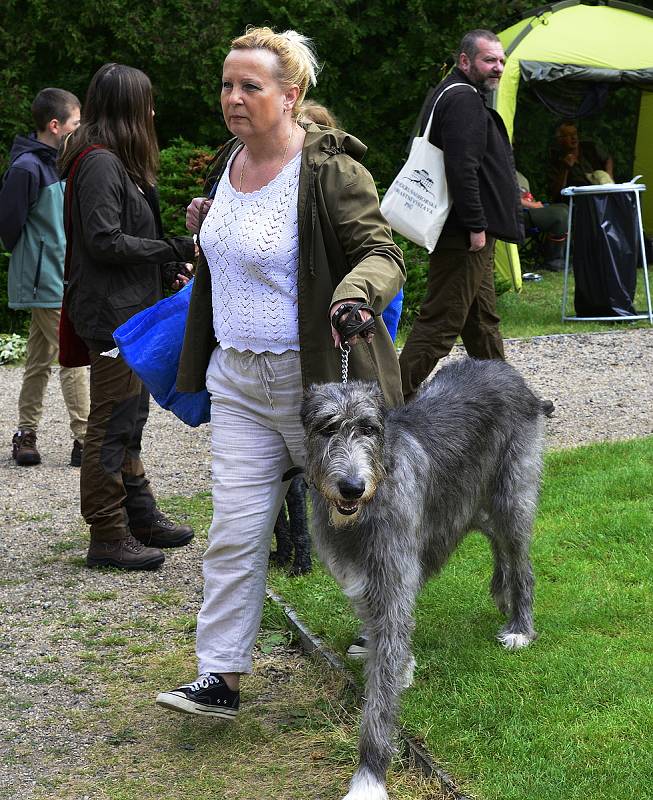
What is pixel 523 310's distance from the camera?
1291 centimetres

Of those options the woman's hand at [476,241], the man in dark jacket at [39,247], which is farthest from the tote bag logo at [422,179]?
the man in dark jacket at [39,247]

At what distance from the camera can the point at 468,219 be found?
7191 millimetres

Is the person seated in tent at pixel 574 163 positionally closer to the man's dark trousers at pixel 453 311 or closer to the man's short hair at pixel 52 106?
the man's dark trousers at pixel 453 311

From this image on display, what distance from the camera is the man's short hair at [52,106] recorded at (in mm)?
7527

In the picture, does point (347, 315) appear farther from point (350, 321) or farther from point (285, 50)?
point (285, 50)

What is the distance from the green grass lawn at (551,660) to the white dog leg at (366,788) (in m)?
0.29

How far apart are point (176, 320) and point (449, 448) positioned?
1224 mm

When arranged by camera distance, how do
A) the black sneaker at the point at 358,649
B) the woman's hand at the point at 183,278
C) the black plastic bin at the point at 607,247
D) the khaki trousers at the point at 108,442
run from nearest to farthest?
the black sneaker at the point at 358,649 → the woman's hand at the point at 183,278 → the khaki trousers at the point at 108,442 → the black plastic bin at the point at 607,247

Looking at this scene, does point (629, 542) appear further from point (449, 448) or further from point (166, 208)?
point (166, 208)

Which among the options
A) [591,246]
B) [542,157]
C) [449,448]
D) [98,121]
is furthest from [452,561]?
[542,157]

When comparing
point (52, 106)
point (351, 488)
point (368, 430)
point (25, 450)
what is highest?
point (52, 106)

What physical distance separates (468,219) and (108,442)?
295 centimetres

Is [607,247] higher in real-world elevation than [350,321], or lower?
lower

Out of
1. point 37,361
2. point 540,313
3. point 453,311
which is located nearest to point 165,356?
point 453,311
